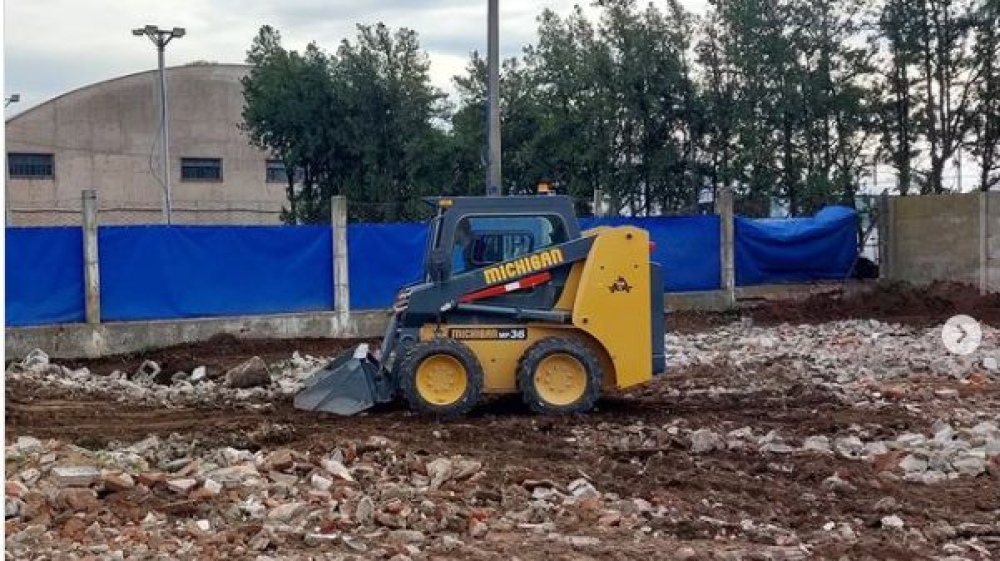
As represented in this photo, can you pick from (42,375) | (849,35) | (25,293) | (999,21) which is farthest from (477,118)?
(42,375)

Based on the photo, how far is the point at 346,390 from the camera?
1059cm

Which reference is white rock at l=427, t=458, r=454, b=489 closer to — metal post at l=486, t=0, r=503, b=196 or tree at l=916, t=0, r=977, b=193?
metal post at l=486, t=0, r=503, b=196

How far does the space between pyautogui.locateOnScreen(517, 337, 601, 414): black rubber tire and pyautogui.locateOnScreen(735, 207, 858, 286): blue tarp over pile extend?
11.2 metres

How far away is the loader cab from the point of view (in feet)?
34.7

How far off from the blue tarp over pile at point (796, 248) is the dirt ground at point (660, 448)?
7.89m

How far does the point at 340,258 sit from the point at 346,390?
6.88 meters

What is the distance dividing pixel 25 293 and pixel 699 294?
36.5 feet

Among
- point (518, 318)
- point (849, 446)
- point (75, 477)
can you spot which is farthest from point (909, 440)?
point (75, 477)

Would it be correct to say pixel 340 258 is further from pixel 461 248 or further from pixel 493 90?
pixel 461 248

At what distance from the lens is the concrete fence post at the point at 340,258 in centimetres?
1727

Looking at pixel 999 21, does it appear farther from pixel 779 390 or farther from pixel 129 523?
pixel 129 523

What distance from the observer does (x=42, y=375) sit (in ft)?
43.2

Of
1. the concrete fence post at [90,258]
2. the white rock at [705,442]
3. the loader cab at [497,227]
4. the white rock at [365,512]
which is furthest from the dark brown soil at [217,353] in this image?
the white rock at [365,512]

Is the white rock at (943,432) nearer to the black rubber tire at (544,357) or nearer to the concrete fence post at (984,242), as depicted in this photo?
the black rubber tire at (544,357)
